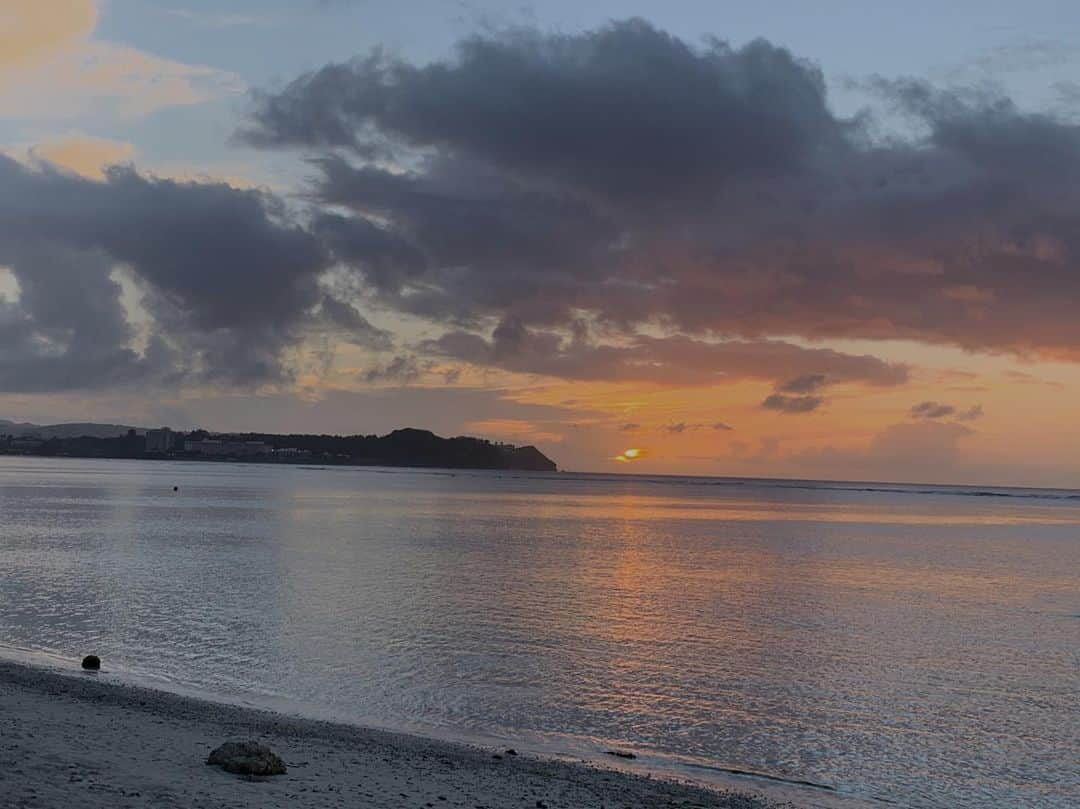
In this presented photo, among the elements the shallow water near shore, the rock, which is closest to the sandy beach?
the rock

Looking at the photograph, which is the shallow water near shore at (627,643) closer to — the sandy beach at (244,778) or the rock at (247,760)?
the sandy beach at (244,778)

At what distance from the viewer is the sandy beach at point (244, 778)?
40.0 feet

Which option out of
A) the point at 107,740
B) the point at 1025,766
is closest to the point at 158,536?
the point at 107,740

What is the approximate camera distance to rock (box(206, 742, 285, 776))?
13.4 m

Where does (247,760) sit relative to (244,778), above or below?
above

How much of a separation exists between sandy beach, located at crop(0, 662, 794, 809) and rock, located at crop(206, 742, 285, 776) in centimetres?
18

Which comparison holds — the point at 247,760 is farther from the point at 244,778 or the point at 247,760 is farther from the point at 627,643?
the point at 627,643

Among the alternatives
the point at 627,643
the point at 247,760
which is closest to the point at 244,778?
the point at 247,760

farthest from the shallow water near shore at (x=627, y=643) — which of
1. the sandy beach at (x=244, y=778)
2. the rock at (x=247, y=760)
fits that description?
the rock at (x=247, y=760)

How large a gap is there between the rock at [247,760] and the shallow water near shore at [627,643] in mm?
5696

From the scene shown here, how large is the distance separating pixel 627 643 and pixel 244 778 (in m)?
17.9

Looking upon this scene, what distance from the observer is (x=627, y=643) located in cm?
2966

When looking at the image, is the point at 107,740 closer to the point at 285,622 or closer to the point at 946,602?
the point at 285,622

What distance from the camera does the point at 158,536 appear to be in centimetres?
6600
